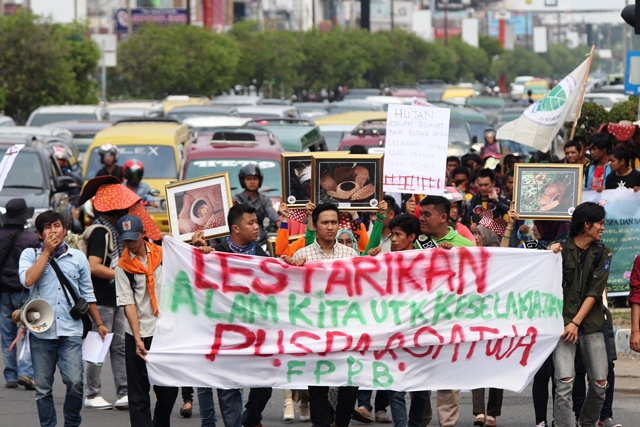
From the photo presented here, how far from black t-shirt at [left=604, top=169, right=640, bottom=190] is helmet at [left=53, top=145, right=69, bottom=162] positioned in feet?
31.2

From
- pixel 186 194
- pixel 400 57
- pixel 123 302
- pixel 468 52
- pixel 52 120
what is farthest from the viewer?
pixel 468 52

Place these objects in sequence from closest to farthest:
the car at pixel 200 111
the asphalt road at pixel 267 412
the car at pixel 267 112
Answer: the asphalt road at pixel 267 412 → the car at pixel 267 112 → the car at pixel 200 111

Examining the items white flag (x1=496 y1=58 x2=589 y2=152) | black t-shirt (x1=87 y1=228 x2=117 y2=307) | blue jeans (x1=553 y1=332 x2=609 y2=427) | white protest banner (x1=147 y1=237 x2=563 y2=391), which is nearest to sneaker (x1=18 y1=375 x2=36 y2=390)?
black t-shirt (x1=87 y1=228 x2=117 y2=307)

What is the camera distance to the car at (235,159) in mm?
16641

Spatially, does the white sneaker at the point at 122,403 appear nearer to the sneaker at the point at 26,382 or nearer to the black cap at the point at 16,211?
the sneaker at the point at 26,382

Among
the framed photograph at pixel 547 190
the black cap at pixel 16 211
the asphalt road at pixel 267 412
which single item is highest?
the framed photograph at pixel 547 190

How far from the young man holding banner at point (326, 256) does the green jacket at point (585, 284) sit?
1310mm

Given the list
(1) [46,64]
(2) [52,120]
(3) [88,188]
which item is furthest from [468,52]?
(3) [88,188]

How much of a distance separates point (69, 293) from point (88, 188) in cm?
108

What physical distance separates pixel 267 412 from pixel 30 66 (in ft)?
84.3

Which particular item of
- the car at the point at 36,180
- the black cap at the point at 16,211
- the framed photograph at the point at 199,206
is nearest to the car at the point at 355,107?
the car at the point at 36,180

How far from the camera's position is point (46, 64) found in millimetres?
34344

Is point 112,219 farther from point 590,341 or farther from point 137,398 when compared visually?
point 590,341

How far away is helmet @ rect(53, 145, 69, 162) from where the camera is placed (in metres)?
19.4
